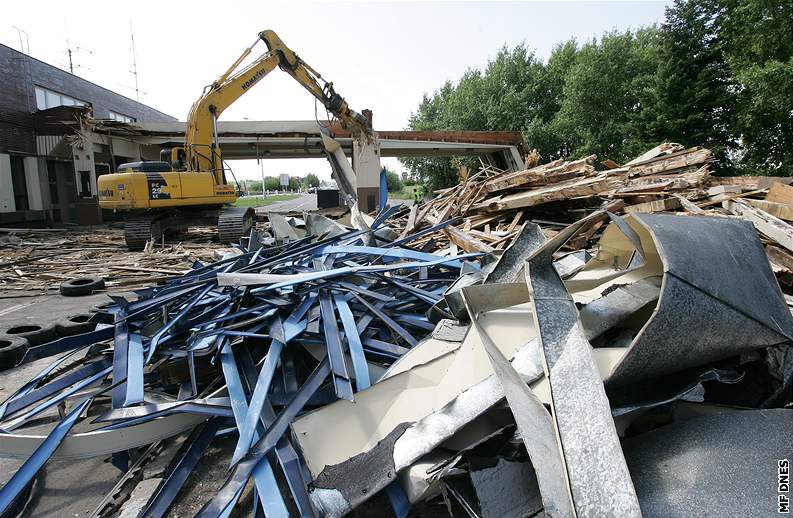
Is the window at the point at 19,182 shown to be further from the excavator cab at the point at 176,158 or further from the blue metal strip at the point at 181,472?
the blue metal strip at the point at 181,472

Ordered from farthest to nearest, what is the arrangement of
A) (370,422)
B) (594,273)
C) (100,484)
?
(594,273)
(100,484)
(370,422)

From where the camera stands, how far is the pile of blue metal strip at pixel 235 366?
7.41 feet

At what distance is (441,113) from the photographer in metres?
43.7

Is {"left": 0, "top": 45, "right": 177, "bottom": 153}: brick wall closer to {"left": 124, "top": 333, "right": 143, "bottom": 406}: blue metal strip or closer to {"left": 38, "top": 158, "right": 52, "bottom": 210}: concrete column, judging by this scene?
{"left": 38, "top": 158, "right": 52, "bottom": 210}: concrete column

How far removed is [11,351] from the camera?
13.7 feet

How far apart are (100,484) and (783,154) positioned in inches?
1124

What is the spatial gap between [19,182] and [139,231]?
12311 mm

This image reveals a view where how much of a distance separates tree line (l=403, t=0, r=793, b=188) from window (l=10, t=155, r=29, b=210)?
28.5m

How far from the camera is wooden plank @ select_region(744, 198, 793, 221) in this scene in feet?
14.3

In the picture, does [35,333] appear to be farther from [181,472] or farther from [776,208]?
[776,208]

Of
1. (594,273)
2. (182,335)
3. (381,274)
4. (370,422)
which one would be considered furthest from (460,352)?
(182,335)

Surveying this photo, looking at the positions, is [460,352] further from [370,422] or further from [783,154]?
[783,154]

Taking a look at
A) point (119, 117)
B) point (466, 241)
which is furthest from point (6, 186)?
point (466, 241)

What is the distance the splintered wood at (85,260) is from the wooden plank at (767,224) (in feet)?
28.5
